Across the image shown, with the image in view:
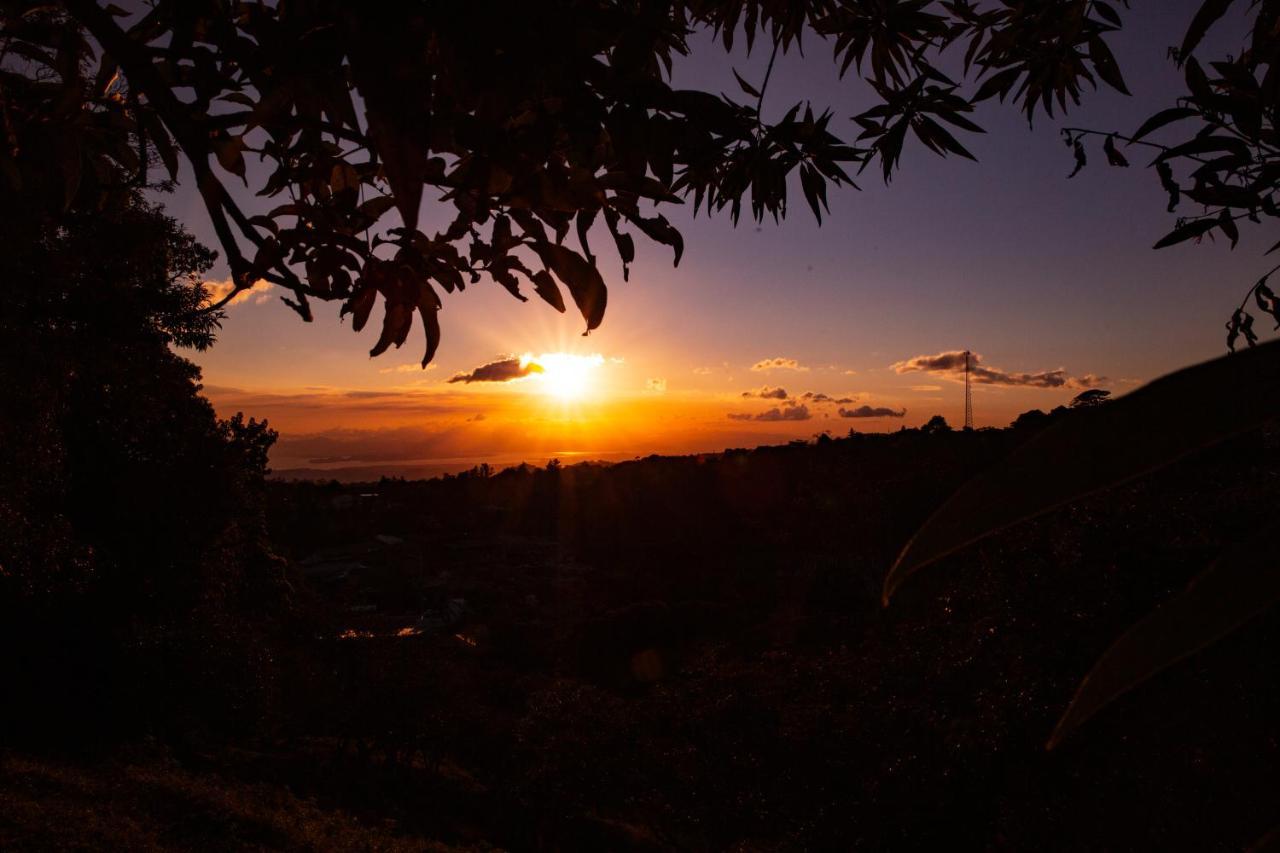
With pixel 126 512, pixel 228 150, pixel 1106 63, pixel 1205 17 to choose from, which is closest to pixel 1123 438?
pixel 1205 17

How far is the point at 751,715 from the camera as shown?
10773 millimetres

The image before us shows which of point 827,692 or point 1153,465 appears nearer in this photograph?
point 1153,465

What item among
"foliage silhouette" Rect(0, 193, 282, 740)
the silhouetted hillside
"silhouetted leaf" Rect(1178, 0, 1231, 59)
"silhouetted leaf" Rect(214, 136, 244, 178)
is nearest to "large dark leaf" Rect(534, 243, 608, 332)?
"silhouetted leaf" Rect(214, 136, 244, 178)

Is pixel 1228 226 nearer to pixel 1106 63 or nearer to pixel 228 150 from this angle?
pixel 1106 63

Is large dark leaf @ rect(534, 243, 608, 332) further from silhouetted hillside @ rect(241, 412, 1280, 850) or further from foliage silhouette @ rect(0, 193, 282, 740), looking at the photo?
foliage silhouette @ rect(0, 193, 282, 740)

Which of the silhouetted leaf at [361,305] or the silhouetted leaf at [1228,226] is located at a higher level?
the silhouetted leaf at [1228,226]

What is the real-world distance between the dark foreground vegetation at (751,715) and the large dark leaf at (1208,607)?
2.78 m

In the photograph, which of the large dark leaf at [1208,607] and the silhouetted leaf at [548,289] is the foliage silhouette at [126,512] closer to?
the silhouetted leaf at [548,289]

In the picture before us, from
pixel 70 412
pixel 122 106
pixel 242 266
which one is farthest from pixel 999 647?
pixel 70 412

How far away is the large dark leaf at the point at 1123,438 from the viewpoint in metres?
0.37

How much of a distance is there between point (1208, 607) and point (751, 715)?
11.4m

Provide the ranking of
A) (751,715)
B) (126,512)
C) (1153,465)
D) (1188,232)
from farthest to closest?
(751,715), (126,512), (1188,232), (1153,465)

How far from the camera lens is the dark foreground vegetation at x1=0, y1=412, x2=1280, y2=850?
470 cm

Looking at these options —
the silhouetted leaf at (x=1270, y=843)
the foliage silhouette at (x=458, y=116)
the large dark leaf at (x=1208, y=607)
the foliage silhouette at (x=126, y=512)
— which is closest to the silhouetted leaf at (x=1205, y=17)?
the foliage silhouette at (x=458, y=116)
